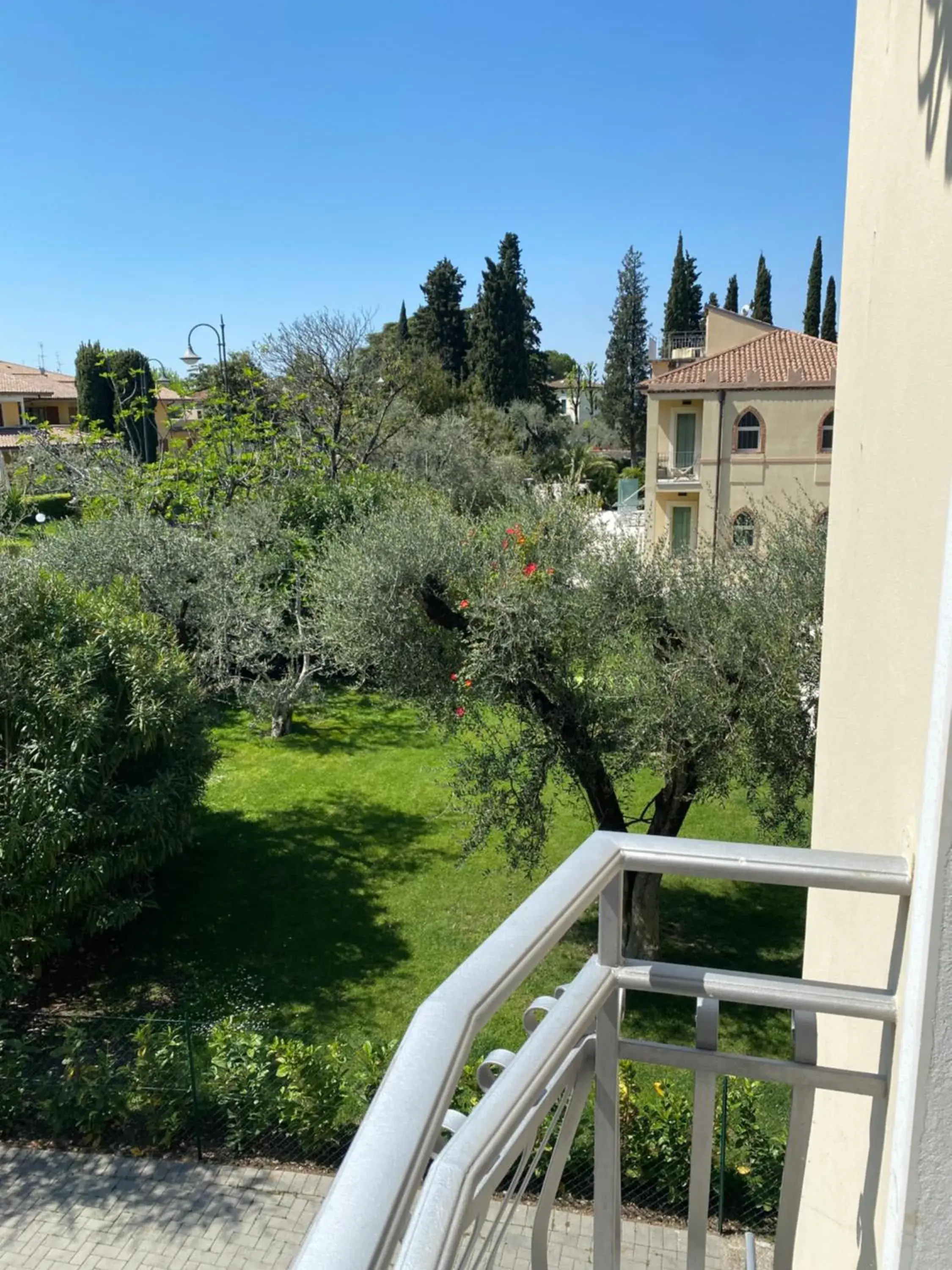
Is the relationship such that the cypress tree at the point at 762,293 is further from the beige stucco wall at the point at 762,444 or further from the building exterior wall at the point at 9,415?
the building exterior wall at the point at 9,415

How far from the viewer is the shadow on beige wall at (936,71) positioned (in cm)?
147

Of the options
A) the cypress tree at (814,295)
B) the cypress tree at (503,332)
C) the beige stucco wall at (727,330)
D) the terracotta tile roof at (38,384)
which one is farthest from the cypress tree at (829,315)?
the terracotta tile roof at (38,384)

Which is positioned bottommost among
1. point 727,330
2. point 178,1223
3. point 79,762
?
point 178,1223

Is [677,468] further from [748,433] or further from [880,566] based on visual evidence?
[880,566]

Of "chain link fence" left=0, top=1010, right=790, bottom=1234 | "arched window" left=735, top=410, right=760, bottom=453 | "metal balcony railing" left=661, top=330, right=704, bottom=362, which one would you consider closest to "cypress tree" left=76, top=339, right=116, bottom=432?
"metal balcony railing" left=661, top=330, right=704, bottom=362

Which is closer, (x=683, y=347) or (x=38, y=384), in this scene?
(x=683, y=347)

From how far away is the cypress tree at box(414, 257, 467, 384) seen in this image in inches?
1852

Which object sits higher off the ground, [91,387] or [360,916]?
[91,387]

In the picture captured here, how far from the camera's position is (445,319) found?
47562 mm

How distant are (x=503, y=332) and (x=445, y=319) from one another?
15.6 ft

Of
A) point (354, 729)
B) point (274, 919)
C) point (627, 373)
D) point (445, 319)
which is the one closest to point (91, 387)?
point (445, 319)

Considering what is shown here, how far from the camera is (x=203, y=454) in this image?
1892cm

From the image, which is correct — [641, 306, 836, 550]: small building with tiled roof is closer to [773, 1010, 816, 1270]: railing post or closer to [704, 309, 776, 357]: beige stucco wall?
[704, 309, 776, 357]: beige stucco wall

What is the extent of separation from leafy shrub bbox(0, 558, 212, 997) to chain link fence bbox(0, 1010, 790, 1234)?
130cm
